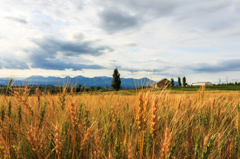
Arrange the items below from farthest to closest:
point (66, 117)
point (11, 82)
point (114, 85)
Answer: point (114, 85), point (11, 82), point (66, 117)

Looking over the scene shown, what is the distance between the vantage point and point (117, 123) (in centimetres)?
233

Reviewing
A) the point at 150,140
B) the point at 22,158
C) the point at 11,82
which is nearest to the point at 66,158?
the point at 22,158

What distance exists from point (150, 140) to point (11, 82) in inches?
113

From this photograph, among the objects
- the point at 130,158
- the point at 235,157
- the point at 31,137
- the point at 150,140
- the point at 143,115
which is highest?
the point at 143,115

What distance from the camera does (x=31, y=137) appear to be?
1.13 meters

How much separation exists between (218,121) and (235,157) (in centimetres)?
126

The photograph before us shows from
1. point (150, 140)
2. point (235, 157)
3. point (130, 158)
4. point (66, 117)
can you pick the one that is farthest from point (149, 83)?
point (235, 157)

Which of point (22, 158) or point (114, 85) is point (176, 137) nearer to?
point (22, 158)

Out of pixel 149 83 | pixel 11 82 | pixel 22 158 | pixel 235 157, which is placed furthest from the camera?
pixel 11 82

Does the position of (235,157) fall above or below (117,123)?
below

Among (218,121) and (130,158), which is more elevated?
(130,158)

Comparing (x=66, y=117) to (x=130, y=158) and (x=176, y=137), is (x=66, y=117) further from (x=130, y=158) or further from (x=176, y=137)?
(x=176, y=137)

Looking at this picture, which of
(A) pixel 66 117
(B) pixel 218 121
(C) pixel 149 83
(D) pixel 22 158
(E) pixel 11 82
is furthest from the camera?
(B) pixel 218 121

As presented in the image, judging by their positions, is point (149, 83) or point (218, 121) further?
point (218, 121)
